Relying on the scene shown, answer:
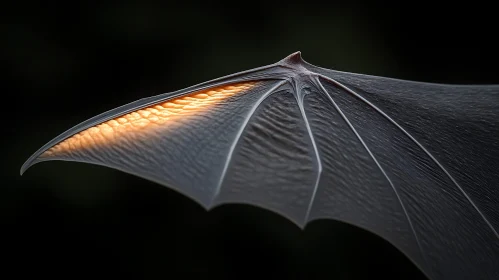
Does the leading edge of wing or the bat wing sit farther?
the leading edge of wing

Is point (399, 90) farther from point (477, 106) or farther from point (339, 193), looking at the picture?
point (339, 193)

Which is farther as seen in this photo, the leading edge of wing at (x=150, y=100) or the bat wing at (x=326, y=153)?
the leading edge of wing at (x=150, y=100)

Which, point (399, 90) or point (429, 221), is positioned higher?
point (399, 90)

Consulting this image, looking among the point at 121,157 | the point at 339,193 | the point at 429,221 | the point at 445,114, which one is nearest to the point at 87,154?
the point at 121,157

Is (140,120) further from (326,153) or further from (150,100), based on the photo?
(326,153)
